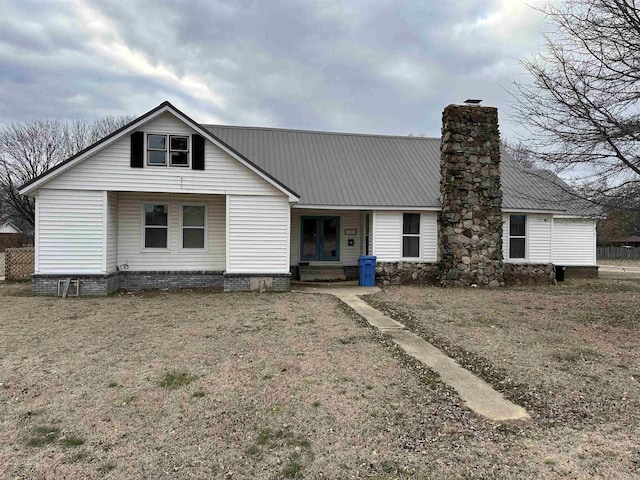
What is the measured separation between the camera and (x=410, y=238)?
50.6 ft

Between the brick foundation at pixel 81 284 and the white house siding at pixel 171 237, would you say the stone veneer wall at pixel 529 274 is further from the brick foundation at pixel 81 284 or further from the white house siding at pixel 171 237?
the brick foundation at pixel 81 284

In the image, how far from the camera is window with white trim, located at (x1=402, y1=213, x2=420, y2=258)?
50.6 feet

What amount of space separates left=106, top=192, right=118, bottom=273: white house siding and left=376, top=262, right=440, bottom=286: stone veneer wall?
857 cm

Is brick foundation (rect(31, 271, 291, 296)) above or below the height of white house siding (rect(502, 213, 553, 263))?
below

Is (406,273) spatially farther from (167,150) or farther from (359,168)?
(167,150)

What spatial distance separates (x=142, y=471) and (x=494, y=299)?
10.7 m

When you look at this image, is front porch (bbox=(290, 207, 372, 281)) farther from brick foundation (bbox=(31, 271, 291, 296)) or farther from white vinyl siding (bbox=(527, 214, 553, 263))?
white vinyl siding (bbox=(527, 214, 553, 263))

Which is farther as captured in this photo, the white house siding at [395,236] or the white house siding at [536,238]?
the white house siding at [536,238]

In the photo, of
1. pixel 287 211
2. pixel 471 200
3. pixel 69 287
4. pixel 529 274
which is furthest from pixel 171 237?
pixel 529 274

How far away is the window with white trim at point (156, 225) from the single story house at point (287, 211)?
0.03m

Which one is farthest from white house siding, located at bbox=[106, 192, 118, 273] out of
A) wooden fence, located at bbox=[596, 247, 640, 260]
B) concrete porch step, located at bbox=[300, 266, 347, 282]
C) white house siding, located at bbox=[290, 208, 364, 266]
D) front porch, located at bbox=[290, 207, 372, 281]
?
wooden fence, located at bbox=[596, 247, 640, 260]

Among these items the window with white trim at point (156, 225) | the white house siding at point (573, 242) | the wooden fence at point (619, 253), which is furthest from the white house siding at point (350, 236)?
the wooden fence at point (619, 253)

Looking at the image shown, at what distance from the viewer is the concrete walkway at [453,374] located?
176 inches

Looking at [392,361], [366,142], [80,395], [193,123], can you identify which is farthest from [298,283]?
[80,395]
